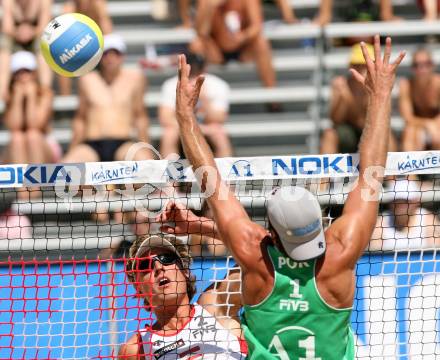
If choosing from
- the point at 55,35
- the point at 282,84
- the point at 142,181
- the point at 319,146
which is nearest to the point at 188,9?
the point at 282,84

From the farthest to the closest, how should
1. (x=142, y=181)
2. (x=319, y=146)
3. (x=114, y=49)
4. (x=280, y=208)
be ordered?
(x=319, y=146) → (x=114, y=49) → (x=142, y=181) → (x=280, y=208)

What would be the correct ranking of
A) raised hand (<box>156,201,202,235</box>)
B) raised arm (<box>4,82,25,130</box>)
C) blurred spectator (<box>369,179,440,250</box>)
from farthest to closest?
raised arm (<box>4,82,25,130</box>)
blurred spectator (<box>369,179,440,250</box>)
raised hand (<box>156,201,202,235</box>)

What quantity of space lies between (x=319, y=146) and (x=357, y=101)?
2.82 ft

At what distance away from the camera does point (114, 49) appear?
938 cm

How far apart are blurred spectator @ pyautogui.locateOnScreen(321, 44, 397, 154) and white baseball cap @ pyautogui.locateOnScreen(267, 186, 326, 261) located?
5.13 m

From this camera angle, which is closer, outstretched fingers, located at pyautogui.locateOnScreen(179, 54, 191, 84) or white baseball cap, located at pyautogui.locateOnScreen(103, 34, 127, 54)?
outstretched fingers, located at pyautogui.locateOnScreen(179, 54, 191, 84)

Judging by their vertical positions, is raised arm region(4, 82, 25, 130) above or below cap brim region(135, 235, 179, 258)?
above

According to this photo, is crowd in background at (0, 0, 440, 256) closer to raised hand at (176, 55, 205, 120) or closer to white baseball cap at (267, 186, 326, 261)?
raised hand at (176, 55, 205, 120)

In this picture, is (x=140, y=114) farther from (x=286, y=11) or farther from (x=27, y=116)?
(x=286, y=11)

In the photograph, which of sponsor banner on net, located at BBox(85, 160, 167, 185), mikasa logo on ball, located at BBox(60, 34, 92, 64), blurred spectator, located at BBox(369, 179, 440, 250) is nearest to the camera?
sponsor banner on net, located at BBox(85, 160, 167, 185)

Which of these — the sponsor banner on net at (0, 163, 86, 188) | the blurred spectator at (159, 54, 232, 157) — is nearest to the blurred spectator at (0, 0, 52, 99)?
the blurred spectator at (159, 54, 232, 157)

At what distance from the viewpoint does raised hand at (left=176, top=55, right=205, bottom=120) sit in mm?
Answer: 4684

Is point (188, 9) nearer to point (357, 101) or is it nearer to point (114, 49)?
point (114, 49)

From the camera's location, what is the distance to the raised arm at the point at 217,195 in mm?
4395
